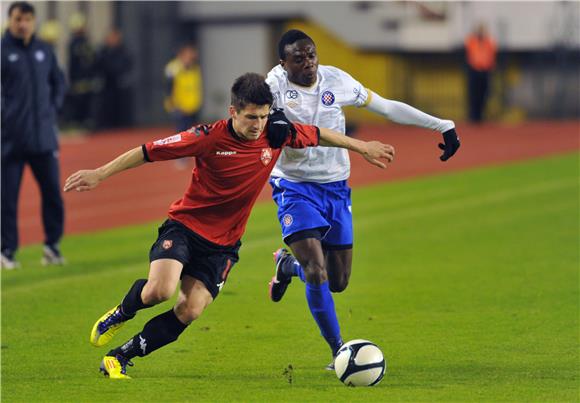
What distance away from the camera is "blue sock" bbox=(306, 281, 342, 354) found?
905 centimetres

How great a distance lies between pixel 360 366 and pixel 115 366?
1.58m

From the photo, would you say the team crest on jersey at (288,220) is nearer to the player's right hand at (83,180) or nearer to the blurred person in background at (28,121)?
the player's right hand at (83,180)

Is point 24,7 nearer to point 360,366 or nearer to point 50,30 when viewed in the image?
point 360,366

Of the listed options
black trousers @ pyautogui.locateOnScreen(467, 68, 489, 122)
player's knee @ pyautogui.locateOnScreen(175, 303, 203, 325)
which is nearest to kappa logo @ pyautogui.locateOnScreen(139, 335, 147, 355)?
player's knee @ pyautogui.locateOnScreen(175, 303, 203, 325)

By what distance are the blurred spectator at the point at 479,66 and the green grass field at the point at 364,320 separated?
53.5 feet

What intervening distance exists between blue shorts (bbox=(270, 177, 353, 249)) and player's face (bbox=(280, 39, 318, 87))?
0.73 meters

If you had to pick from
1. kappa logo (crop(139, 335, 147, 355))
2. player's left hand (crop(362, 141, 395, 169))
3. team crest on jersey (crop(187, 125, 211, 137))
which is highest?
team crest on jersey (crop(187, 125, 211, 137))

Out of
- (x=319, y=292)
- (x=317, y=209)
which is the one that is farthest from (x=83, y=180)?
(x=317, y=209)

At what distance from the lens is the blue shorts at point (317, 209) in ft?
30.5

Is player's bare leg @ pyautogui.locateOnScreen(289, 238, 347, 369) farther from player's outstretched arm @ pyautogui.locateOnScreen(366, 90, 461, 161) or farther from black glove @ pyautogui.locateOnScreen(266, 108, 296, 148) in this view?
player's outstretched arm @ pyautogui.locateOnScreen(366, 90, 461, 161)

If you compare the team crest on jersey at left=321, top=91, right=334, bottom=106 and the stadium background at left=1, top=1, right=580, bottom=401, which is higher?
the team crest on jersey at left=321, top=91, right=334, bottom=106

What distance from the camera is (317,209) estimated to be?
31.2 ft

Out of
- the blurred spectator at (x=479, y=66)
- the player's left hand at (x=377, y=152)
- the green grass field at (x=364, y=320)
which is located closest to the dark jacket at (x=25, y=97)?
the green grass field at (x=364, y=320)

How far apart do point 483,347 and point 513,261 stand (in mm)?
4780
